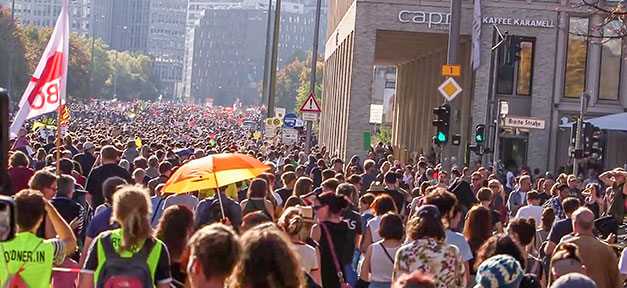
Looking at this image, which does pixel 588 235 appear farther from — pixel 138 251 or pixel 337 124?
pixel 337 124

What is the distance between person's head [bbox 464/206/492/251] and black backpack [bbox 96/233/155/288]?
3.38 m

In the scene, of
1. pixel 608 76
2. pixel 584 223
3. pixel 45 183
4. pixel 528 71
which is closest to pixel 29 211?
pixel 45 183

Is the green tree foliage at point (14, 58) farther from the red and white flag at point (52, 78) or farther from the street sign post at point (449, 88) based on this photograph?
the red and white flag at point (52, 78)

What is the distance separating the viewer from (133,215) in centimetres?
805

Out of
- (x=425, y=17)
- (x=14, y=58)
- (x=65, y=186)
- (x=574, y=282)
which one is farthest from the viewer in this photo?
(x=14, y=58)

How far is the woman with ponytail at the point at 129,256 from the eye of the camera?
7820 mm

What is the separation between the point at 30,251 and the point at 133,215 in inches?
26.3

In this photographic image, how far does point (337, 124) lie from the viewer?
188ft

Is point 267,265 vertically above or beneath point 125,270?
above

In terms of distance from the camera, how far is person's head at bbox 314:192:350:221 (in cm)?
1153

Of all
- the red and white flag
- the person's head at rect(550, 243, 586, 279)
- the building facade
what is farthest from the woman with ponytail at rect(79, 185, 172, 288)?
the building facade

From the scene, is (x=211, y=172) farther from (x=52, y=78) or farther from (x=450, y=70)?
(x=450, y=70)

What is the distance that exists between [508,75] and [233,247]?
131 feet

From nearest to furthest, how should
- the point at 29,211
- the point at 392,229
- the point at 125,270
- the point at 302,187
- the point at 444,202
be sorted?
the point at 125,270, the point at 29,211, the point at 392,229, the point at 444,202, the point at 302,187
